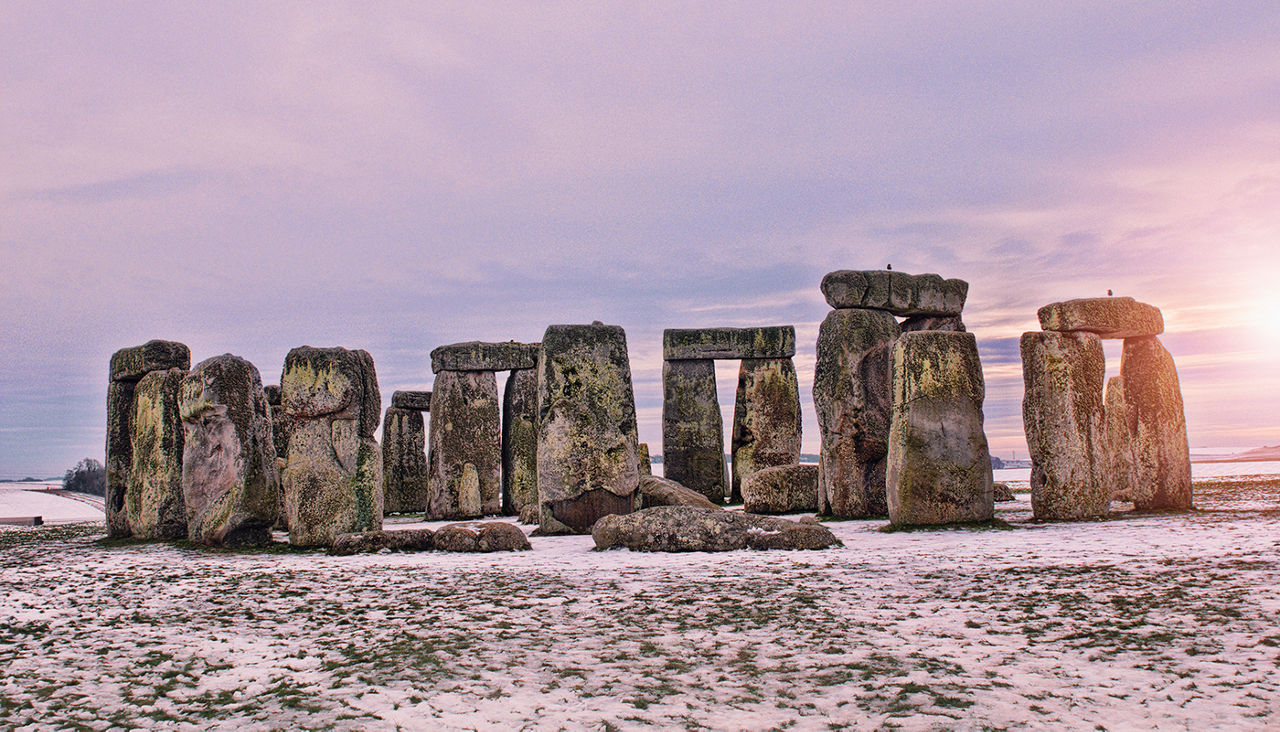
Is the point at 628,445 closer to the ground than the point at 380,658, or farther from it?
farther from it

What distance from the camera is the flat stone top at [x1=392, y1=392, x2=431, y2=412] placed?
1850cm

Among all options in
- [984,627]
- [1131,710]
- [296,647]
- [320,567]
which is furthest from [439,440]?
[1131,710]

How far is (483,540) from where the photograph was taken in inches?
373

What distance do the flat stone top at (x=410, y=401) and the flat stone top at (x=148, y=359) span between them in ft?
18.6

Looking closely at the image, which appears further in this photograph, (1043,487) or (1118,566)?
(1043,487)

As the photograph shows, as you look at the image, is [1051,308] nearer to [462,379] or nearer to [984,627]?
[984,627]

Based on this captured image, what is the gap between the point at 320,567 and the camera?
8453 millimetres

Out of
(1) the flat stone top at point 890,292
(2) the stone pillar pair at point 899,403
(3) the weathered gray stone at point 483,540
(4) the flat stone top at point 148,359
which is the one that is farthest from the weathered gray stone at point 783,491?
(4) the flat stone top at point 148,359

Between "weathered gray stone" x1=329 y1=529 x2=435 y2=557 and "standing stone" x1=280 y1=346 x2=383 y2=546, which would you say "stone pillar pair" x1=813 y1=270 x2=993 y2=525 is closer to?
"weathered gray stone" x1=329 y1=529 x2=435 y2=557

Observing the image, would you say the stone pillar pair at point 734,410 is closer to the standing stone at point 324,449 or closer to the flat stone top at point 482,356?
the flat stone top at point 482,356

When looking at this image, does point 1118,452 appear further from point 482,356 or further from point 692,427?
point 482,356

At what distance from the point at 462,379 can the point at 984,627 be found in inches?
503

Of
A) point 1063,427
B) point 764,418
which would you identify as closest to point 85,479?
point 764,418

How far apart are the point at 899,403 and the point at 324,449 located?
21.5 ft
